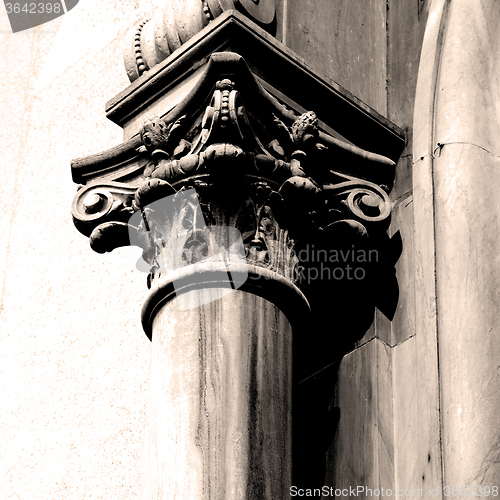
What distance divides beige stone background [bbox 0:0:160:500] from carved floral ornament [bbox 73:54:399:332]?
4.10 ft

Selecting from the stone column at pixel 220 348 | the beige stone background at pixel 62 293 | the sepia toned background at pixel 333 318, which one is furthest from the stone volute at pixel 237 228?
the beige stone background at pixel 62 293

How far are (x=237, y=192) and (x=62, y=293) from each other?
6.68 feet

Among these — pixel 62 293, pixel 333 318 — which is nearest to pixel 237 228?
pixel 333 318

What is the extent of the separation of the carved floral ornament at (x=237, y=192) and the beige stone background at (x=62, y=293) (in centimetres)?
125

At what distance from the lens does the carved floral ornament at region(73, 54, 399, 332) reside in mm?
3145

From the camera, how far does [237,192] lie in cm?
316

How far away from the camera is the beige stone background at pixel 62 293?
14.5 ft

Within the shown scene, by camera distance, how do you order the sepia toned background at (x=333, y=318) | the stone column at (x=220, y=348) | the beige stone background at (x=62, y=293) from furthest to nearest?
the beige stone background at (x=62, y=293) < the sepia toned background at (x=333, y=318) < the stone column at (x=220, y=348)

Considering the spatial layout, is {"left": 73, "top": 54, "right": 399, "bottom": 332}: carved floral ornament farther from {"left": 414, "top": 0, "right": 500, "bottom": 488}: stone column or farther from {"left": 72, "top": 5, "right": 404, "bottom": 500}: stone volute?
{"left": 414, "top": 0, "right": 500, "bottom": 488}: stone column

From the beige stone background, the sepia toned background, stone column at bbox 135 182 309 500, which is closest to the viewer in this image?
stone column at bbox 135 182 309 500

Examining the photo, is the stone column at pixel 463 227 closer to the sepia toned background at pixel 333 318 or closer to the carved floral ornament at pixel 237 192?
the sepia toned background at pixel 333 318

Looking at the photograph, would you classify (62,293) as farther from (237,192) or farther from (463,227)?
Answer: (463,227)

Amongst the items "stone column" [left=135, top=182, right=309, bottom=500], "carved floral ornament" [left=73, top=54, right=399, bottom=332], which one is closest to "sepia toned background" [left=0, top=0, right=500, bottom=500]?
"carved floral ornament" [left=73, top=54, right=399, bottom=332]

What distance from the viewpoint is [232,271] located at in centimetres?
304
